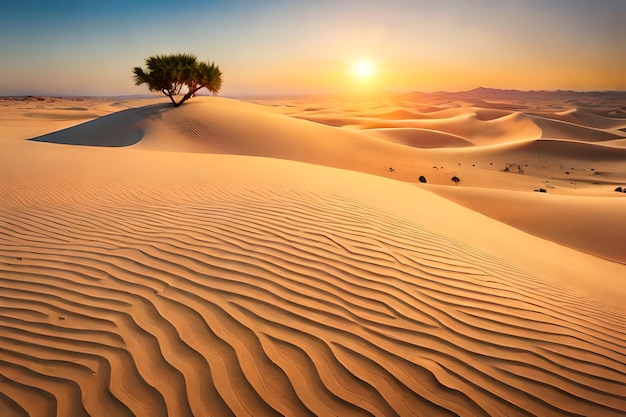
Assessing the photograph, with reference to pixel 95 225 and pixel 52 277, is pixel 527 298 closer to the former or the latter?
pixel 52 277

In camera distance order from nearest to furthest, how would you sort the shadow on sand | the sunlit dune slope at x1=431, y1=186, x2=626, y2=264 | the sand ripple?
the sand ripple, the sunlit dune slope at x1=431, y1=186, x2=626, y2=264, the shadow on sand

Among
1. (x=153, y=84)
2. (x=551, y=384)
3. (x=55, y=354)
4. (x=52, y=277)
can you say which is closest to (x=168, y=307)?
(x=55, y=354)

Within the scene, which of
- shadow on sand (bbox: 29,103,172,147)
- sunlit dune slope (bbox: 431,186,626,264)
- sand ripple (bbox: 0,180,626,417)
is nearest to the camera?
sand ripple (bbox: 0,180,626,417)

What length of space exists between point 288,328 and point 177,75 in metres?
23.2

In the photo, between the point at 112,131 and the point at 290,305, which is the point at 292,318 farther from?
the point at 112,131

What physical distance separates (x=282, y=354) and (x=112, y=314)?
59.0 inches

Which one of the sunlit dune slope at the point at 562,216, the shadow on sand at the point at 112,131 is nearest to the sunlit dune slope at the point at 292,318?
the sunlit dune slope at the point at 562,216

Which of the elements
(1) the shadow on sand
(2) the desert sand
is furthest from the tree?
(2) the desert sand

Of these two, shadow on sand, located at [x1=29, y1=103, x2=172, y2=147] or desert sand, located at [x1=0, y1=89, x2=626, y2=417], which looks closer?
desert sand, located at [x1=0, y1=89, x2=626, y2=417]

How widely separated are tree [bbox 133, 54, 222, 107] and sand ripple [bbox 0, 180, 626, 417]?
20187 mm

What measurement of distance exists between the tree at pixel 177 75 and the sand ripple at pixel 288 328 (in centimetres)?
2019

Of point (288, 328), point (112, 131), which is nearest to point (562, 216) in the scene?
point (288, 328)

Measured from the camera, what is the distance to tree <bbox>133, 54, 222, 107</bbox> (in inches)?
863

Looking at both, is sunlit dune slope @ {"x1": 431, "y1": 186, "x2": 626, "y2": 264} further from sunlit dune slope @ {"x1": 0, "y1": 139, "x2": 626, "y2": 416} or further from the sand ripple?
the sand ripple
